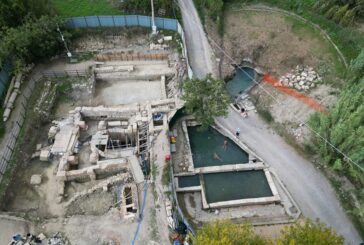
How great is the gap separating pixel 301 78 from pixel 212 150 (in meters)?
13.3

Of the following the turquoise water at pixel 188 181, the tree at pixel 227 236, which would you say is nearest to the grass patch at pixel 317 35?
the turquoise water at pixel 188 181

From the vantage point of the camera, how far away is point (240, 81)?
112 ft

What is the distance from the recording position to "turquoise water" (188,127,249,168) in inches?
1107

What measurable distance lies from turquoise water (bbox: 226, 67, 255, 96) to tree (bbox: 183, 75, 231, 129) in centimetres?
712

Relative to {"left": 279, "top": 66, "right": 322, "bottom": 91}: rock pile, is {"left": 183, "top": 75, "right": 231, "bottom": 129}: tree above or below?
below

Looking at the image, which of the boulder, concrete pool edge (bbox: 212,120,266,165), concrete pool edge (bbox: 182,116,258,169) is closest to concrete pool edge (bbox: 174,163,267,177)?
concrete pool edge (bbox: 182,116,258,169)

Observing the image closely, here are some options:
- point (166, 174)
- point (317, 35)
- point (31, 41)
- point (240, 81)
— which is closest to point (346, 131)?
point (240, 81)

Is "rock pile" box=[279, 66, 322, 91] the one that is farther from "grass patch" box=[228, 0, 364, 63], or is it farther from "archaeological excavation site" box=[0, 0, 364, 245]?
"grass patch" box=[228, 0, 364, 63]

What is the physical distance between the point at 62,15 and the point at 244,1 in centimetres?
2271

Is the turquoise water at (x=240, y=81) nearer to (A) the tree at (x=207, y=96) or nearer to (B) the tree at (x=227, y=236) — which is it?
(A) the tree at (x=207, y=96)

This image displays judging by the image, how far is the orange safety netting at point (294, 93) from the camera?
30.0 meters

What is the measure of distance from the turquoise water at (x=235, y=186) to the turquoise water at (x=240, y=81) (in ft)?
32.3

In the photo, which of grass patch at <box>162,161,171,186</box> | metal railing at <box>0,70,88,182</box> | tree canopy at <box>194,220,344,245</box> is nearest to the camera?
tree canopy at <box>194,220,344,245</box>

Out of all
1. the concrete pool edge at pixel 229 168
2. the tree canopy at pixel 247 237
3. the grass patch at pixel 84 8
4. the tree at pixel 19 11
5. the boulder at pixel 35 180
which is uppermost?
the grass patch at pixel 84 8
